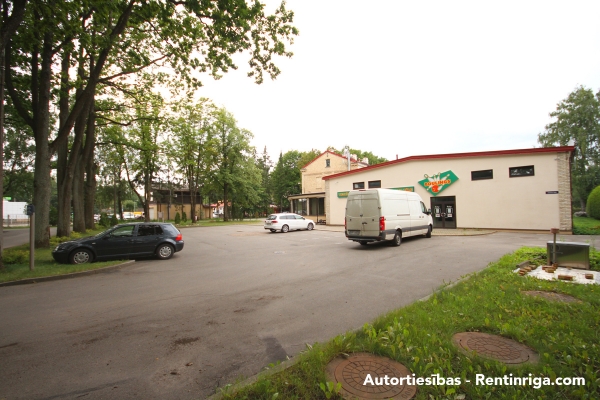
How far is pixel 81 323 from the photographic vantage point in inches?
182

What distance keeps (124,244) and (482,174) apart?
2242cm

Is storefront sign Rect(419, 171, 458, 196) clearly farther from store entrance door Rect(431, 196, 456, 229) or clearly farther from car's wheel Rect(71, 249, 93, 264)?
car's wheel Rect(71, 249, 93, 264)

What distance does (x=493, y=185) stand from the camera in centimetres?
2025

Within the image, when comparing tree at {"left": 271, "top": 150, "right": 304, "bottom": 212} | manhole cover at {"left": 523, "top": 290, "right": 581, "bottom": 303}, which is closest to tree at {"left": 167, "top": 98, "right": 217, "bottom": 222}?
tree at {"left": 271, "top": 150, "right": 304, "bottom": 212}

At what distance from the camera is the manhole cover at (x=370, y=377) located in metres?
2.57

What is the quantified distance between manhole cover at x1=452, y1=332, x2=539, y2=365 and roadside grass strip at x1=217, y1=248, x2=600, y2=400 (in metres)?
0.09

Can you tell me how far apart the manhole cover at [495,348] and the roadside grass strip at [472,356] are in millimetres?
94

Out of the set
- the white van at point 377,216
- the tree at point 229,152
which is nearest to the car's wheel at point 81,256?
the white van at point 377,216

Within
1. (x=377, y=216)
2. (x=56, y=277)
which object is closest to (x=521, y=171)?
(x=377, y=216)

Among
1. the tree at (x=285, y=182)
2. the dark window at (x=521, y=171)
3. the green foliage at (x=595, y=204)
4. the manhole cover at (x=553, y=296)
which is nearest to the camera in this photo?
the manhole cover at (x=553, y=296)

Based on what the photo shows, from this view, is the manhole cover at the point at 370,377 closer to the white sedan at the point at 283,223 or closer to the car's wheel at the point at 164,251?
the car's wheel at the point at 164,251

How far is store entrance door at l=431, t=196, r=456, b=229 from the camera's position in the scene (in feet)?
72.5

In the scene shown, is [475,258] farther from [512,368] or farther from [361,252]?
[512,368]

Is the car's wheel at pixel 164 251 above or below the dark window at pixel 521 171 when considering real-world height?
below
